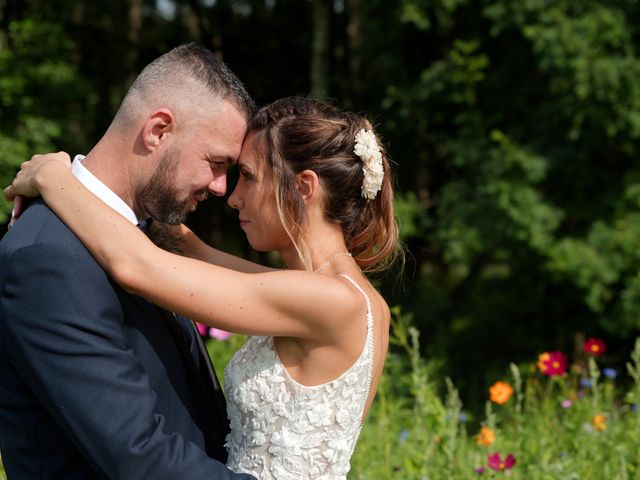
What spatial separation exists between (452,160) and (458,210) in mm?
688

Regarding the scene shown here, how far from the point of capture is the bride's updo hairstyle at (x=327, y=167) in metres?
2.58

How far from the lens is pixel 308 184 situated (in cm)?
261

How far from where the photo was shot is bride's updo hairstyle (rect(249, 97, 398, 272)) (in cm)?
258

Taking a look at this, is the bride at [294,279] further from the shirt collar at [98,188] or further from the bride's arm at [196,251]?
the bride's arm at [196,251]

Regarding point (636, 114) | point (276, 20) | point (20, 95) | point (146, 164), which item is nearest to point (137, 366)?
point (146, 164)

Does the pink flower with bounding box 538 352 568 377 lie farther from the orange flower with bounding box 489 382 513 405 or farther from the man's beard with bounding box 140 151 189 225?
the man's beard with bounding box 140 151 189 225

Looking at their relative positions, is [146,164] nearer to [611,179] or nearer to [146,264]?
[146,264]

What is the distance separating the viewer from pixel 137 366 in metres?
2.04

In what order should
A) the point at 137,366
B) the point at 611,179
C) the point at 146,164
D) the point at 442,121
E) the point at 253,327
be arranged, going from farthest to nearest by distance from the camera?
the point at 442,121 → the point at 611,179 → the point at 146,164 → the point at 253,327 → the point at 137,366

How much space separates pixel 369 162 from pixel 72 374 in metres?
1.17

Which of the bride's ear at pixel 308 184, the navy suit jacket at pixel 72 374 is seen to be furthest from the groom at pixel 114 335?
the bride's ear at pixel 308 184

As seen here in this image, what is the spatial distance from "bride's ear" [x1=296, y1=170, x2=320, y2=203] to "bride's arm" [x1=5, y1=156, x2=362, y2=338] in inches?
14.3

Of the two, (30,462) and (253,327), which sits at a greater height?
(253,327)

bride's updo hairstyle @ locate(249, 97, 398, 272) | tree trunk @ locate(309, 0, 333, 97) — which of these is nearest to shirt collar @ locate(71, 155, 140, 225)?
bride's updo hairstyle @ locate(249, 97, 398, 272)
